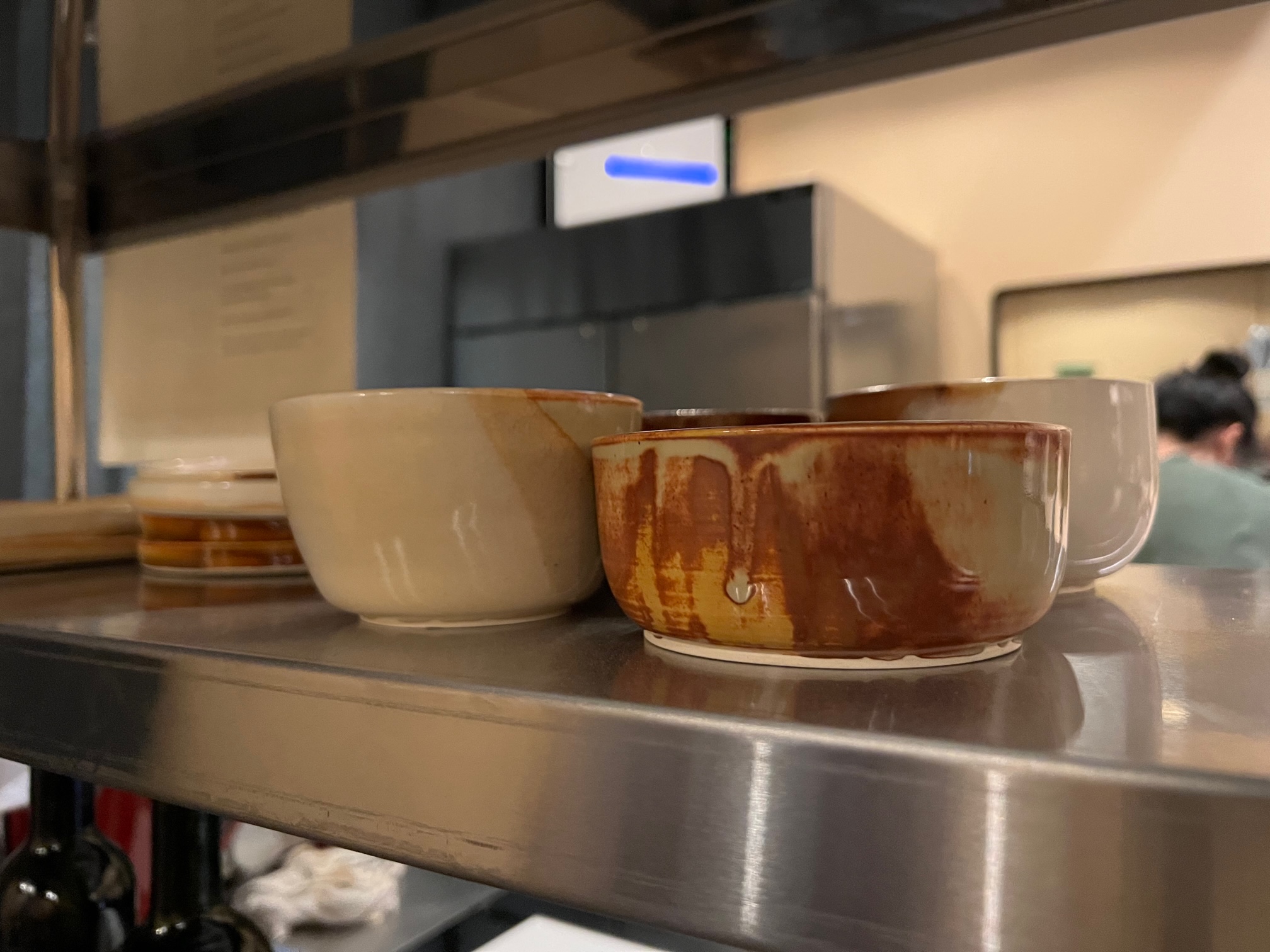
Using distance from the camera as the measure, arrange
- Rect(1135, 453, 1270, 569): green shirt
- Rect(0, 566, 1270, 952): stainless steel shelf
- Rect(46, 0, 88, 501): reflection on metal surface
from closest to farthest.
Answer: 1. Rect(0, 566, 1270, 952): stainless steel shelf
2. Rect(46, 0, 88, 501): reflection on metal surface
3. Rect(1135, 453, 1270, 569): green shirt

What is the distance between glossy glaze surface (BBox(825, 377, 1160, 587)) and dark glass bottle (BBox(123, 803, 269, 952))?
44cm

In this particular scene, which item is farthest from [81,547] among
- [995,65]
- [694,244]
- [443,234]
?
[995,65]

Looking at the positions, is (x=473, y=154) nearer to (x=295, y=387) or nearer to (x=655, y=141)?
(x=295, y=387)

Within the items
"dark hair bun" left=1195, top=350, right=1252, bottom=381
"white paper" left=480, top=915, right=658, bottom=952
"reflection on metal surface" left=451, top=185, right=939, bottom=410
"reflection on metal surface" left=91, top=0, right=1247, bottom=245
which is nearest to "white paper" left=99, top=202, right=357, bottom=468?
"reflection on metal surface" left=91, top=0, right=1247, bottom=245

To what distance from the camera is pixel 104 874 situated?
59 centimetres

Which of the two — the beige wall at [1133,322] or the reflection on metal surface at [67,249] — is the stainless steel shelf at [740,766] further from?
the beige wall at [1133,322]

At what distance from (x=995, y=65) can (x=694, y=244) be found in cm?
99

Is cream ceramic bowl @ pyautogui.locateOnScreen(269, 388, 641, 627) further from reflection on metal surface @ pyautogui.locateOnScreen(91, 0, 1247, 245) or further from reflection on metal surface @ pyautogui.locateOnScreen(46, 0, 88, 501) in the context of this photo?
reflection on metal surface @ pyautogui.locateOnScreen(46, 0, 88, 501)

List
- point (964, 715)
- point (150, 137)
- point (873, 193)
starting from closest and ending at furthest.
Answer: point (964, 715) < point (150, 137) < point (873, 193)

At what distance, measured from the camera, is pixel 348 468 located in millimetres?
341

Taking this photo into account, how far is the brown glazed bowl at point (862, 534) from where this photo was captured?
251mm

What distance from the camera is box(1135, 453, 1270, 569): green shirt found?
181 centimetres

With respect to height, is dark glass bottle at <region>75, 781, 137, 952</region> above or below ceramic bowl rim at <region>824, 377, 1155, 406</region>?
below

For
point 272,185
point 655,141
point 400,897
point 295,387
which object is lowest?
point 400,897
